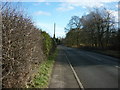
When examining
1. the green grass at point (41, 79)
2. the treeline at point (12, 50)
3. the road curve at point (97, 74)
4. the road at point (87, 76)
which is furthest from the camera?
the road curve at point (97, 74)

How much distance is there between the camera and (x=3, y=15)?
19.6 feet

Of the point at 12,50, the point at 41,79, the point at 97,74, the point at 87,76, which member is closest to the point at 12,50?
the point at 12,50

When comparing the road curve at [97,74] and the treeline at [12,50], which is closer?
the treeline at [12,50]

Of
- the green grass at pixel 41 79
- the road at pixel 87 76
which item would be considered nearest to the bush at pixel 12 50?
the green grass at pixel 41 79

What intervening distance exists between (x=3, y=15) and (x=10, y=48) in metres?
0.94

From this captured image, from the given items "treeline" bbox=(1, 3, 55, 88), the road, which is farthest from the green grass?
"treeline" bbox=(1, 3, 55, 88)

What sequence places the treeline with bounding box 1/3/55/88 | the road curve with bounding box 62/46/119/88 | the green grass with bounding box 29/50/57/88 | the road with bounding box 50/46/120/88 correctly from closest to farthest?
the treeline with bounding box 1/3/55/88
the green grass with bounding box 29/50/57/88
the road with bounding box 50/46/120/88
the road curve with bounding box 62/46/119/88

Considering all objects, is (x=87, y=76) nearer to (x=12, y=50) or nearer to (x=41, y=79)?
(x=41, y=79)

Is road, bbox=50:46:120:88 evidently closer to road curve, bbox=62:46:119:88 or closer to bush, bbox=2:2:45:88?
road curve, bbox=62:46:119:88

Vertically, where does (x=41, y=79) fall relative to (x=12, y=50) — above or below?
below

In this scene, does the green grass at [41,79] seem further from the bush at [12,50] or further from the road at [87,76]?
the bush at [12,50]

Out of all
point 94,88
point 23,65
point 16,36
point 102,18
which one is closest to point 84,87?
point 94,88

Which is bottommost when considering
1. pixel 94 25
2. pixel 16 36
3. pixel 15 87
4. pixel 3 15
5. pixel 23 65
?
pixel 15 87

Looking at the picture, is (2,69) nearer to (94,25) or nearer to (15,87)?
(15,87)
